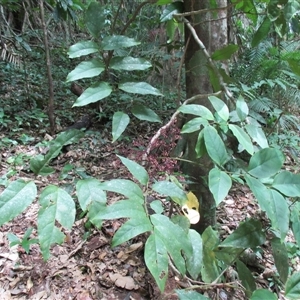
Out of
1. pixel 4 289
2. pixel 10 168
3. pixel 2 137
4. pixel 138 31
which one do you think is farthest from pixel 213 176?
pixel 138 31

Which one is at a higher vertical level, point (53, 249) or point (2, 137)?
point (2, 137)

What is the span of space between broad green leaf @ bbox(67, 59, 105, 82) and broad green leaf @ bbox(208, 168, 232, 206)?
0.44 meters

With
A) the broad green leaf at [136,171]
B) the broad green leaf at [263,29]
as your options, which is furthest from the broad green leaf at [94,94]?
the broad green leaf at [263,29]

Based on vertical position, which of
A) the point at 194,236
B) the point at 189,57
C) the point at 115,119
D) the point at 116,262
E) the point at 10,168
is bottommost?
the point at 116,262

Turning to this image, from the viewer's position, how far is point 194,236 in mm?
949

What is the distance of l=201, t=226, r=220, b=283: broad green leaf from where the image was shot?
1009 millimetres

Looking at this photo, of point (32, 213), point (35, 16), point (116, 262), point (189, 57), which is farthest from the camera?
point (35, 16)

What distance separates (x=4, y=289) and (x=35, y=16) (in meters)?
4.19

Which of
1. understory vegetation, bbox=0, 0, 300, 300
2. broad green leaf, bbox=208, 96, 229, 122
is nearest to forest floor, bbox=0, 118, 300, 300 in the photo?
understory vegetation, bbox=0, 0, 300, 300

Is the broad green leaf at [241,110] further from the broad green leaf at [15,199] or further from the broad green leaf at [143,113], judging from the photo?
the broad green leaf at [15,199]

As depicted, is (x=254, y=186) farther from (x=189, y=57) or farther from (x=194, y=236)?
(x=189, y=57)

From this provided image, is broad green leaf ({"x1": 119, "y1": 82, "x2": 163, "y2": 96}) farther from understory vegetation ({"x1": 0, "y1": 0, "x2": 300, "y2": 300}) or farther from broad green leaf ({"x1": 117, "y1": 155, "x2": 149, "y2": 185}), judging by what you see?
broad green leaf ({"x1": 117, "y1": 155, "x2": 149, "y2": 185})

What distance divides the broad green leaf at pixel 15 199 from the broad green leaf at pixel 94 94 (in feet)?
0.88

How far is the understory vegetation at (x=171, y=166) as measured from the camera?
67cm
